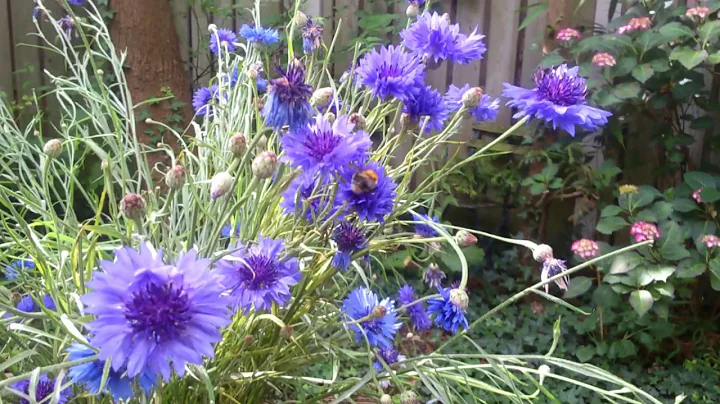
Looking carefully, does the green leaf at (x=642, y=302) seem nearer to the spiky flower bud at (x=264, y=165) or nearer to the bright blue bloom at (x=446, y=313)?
the bright blue bloom at (x=446, y=313)

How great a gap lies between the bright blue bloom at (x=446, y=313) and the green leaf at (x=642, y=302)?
0.75 m

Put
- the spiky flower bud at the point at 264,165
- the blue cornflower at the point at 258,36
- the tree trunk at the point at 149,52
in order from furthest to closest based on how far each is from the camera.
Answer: the tree trunk at the point at 149,52 < the blue cornflower at the point at 258,36 < the spiky flower bud at the point at 264,165

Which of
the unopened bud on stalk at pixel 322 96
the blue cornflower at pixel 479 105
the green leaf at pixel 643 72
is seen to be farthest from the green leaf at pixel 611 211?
the unopened bud on stalk at pixel 322 96

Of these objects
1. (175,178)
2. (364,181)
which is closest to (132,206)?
(175,178)

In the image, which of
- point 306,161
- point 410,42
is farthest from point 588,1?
point 306,161

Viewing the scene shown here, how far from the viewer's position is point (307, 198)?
0.62 m

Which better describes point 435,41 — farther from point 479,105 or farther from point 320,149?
point 320,149

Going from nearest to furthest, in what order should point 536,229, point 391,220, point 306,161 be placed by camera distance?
point 306,161 → point 391,220 → point 536,229

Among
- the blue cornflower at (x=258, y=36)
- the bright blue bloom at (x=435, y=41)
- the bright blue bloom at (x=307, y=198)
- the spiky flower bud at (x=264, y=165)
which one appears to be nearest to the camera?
the spiky flower bud at (x=264, y=165)

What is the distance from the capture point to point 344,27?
7.16ft

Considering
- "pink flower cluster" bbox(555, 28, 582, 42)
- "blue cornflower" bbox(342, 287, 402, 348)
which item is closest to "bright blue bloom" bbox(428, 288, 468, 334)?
"blue cornflower" bbox(342, 287, 402, 348)

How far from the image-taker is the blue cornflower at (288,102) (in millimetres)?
506

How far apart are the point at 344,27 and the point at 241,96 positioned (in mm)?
1433

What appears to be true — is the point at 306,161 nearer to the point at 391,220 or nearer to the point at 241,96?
the point at 391,220
